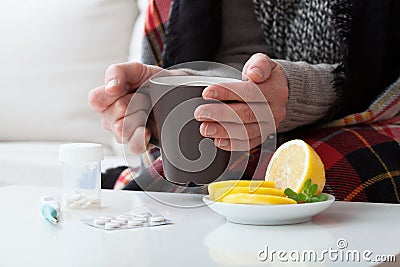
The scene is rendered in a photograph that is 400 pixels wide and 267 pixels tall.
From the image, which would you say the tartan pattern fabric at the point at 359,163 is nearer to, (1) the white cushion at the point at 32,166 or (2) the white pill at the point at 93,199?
(2) the white pill at the point at 93,199

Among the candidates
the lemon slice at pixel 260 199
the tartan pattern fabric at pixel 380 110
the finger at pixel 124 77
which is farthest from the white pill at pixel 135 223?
the tartan pattern fabric at pixel 380 110

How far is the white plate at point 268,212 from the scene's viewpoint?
812mm

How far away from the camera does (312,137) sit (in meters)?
1.22

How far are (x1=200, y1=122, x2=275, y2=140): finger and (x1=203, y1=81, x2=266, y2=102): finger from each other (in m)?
0.03

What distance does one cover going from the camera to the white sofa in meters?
2.10

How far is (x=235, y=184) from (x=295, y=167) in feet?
0.23

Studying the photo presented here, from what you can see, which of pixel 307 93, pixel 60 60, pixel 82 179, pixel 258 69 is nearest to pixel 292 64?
pixel 307 93

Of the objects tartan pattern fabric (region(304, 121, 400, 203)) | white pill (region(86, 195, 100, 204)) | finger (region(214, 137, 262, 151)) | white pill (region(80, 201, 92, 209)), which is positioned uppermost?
finger (region(214, 137, 262, 151))

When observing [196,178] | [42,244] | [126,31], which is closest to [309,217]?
[196,178]

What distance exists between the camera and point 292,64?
117cm

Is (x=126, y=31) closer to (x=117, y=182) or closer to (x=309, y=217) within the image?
(x=117, y=182)

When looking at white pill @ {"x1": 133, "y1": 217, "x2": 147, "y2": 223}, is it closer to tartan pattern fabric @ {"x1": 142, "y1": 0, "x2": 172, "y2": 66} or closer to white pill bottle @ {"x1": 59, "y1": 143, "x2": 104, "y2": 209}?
white pill bottle @ {"x1": 59, "y1": 143, "x2": 104, "y2": 209}

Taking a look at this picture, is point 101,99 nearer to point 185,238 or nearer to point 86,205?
point 86,205

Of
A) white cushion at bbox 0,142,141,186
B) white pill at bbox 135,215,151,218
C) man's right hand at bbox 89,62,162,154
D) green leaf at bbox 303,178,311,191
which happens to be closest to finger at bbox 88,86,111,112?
man's right hand at bbox 89,62,162,154
